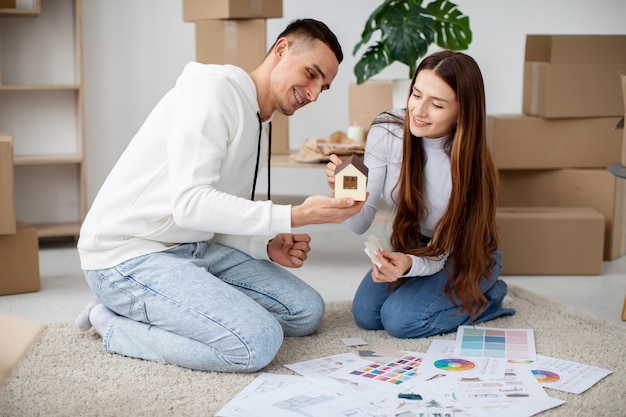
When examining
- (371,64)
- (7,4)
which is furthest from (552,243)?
(7,4)

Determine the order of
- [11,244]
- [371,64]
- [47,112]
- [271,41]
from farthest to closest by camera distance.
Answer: [271,41]
[47,112]
[371,64]
[11,244]

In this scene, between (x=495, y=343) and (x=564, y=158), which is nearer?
(x=495, y=343)

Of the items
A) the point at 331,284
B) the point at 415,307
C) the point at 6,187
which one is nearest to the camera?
the point at 415,307

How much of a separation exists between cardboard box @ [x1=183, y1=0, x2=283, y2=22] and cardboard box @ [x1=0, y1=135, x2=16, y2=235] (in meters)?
1.05

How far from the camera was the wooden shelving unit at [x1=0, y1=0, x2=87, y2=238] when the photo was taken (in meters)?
3.61

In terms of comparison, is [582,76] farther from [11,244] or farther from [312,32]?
[11,244]

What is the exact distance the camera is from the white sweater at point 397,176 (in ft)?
7.54

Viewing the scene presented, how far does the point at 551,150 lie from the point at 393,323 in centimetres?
143

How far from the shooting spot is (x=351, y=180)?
196 cm

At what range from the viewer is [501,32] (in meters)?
4.37

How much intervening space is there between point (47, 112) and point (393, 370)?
92.6 inches

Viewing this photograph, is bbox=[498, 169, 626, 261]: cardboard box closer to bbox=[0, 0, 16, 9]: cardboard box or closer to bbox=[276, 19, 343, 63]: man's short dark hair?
bbox=[276, 19, 343, 63]: man's short dark hair

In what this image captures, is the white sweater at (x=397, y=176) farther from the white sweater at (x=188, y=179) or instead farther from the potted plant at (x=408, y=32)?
the potted plant at (x=408, y=32)

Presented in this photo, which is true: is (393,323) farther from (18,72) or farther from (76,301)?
(18,72)
